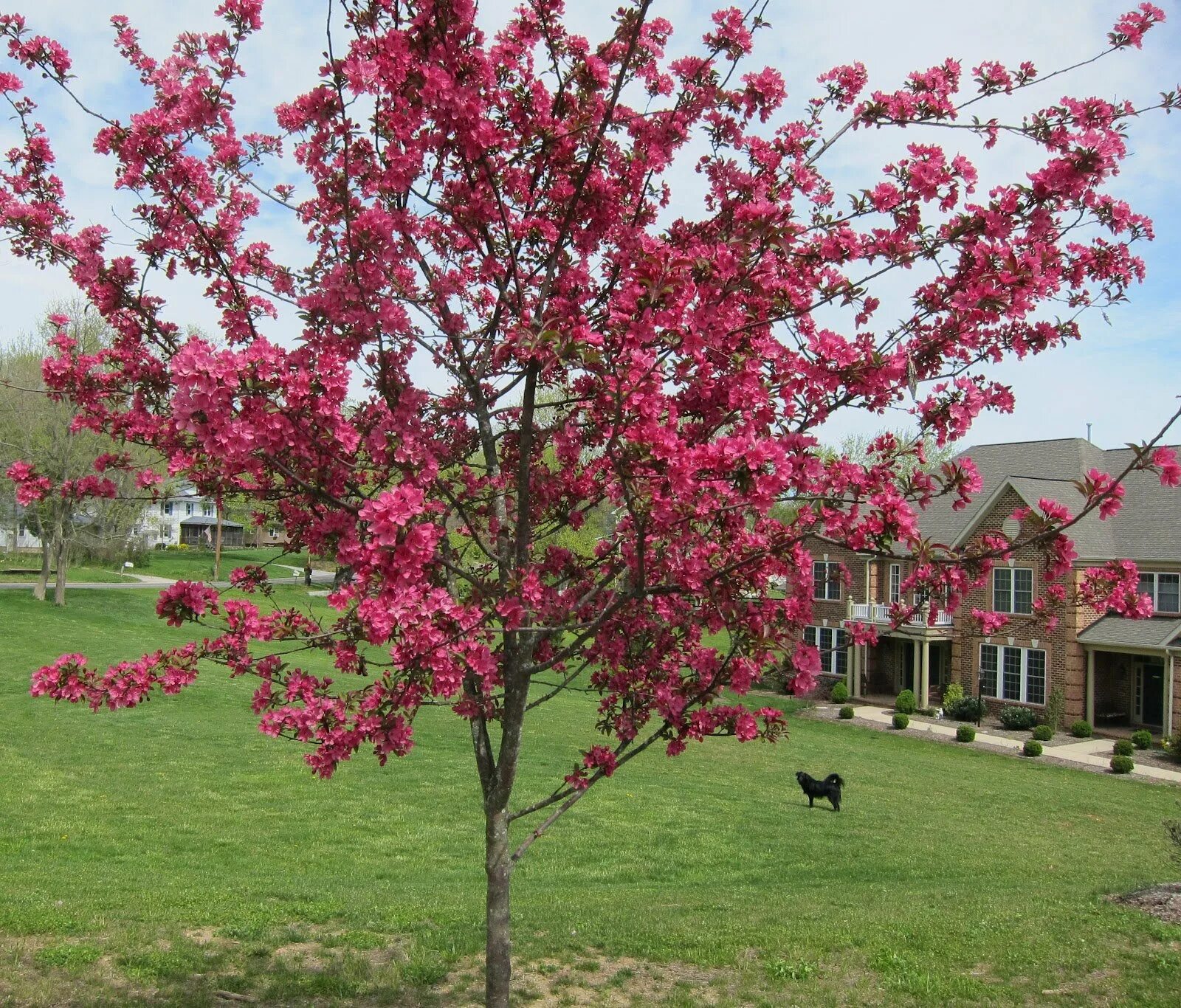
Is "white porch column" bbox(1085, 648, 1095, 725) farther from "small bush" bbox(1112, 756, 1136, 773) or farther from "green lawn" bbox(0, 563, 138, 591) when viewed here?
"green lawn" bbox(0, 563, 138, 591)

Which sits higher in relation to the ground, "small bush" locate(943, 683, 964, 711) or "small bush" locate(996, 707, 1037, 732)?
"small bush" locate(943, 683, 964, 711)

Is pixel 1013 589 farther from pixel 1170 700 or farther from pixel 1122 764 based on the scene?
pixel 1122 764

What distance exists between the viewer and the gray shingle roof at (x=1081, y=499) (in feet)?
88.6

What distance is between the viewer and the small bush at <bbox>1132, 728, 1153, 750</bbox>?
81.1ft

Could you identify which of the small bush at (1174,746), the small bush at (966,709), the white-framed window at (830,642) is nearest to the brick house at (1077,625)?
the small bush at (966,709)

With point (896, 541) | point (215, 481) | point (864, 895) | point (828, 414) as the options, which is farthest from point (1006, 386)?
point (864, 895)

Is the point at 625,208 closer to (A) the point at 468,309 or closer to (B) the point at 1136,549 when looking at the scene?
(A) the point at 468,309

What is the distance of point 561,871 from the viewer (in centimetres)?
1195

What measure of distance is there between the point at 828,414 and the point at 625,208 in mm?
1762

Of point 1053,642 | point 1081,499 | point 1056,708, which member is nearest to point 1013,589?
point 1053,642

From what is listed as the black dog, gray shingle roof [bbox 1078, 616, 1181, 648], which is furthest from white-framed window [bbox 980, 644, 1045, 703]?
the black dog

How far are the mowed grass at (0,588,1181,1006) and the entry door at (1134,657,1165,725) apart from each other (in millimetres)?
7350

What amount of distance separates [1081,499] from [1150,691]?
5979mm

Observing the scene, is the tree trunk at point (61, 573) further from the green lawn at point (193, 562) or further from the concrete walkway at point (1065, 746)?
the concrete walkway at point (1065, 746)
